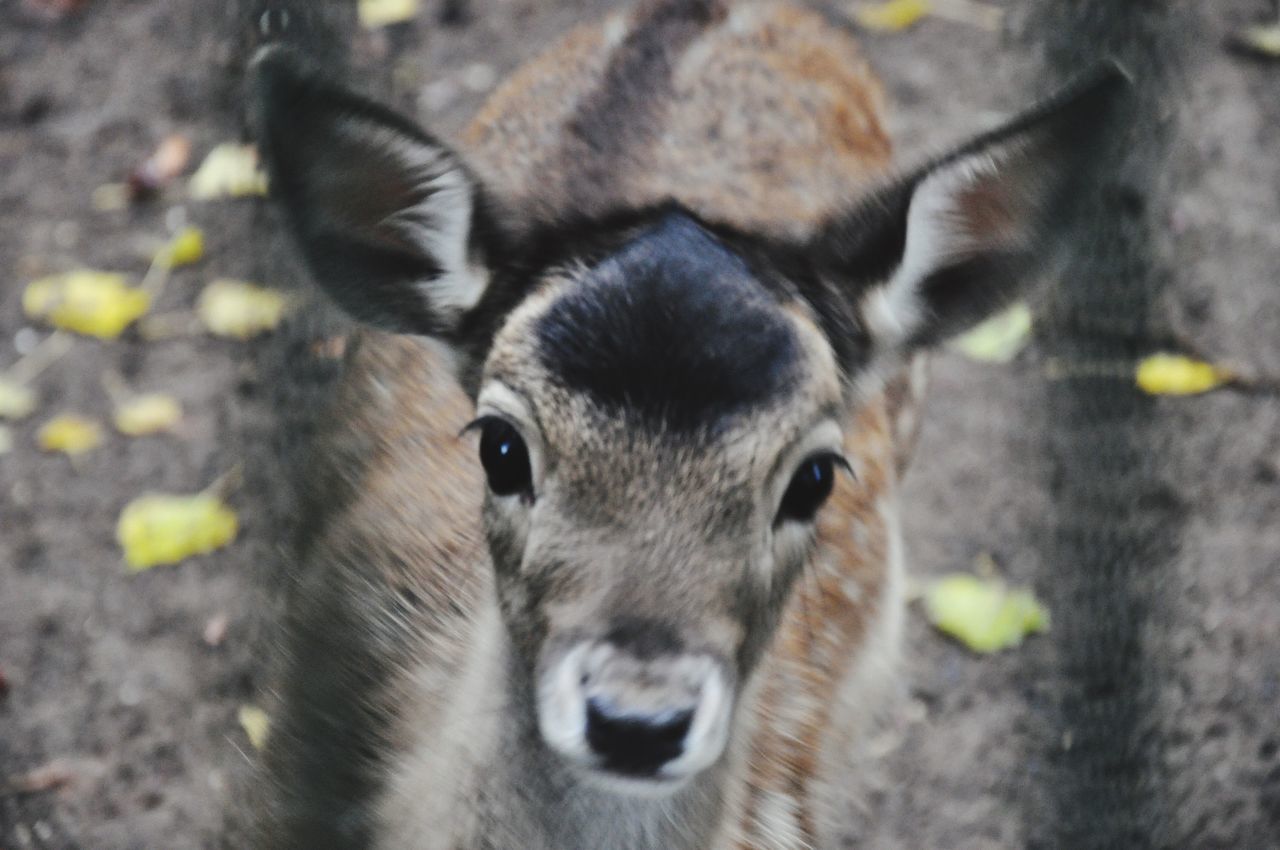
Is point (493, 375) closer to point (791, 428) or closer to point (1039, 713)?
point (791, 428)

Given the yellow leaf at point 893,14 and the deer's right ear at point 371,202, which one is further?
the yellow leaf at point 893,14

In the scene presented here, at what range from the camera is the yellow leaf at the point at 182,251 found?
3943mm

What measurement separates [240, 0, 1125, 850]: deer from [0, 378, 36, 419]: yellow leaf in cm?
119

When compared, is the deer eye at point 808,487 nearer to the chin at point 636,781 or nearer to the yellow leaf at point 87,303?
the chin at point 636,781

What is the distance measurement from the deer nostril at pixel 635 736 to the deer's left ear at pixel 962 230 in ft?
2.37

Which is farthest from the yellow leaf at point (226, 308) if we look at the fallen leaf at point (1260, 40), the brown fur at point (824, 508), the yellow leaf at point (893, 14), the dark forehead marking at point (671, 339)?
the fallen leaf at point (1260, 40)

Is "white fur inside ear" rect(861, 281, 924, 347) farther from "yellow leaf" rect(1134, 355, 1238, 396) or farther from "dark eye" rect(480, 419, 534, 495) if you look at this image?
"yellow leaf" rect(1134, 355, 1238, 396)

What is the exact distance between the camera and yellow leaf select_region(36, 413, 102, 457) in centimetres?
357

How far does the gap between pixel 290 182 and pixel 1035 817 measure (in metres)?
2.03

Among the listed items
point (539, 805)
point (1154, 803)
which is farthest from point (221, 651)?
point (1154, 803)

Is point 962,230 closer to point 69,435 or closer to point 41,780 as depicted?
point 41,780

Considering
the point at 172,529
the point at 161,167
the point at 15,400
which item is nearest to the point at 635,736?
the point at 172,529

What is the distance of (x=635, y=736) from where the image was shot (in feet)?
5.53

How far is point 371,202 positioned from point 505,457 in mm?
430
